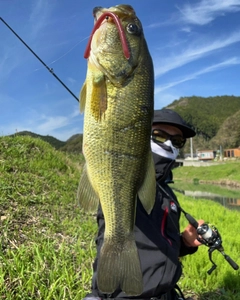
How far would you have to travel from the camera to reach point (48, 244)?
12.3ft

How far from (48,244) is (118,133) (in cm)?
259

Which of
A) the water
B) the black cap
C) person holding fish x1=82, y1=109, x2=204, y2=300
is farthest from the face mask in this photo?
the water

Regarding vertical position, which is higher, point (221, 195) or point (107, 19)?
point (107, 19)

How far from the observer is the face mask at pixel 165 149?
2.51m

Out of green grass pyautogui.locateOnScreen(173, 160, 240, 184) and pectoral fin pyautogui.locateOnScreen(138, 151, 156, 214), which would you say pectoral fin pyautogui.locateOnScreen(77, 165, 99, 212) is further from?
green grass pyautogui.locateOnScreen(173, 160, 240, 184)

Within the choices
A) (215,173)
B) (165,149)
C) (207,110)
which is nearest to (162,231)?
(165,149)

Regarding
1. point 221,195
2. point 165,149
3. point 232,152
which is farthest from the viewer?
point 232,152

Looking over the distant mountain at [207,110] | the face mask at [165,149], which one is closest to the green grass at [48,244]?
the face mask at [165,149]

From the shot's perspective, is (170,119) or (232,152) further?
(232,152)

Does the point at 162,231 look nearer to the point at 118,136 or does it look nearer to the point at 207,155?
the point at 118,136

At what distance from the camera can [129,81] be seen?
1585mm

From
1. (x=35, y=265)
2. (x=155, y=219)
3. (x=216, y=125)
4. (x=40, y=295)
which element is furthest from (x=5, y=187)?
(x=216, y=125)

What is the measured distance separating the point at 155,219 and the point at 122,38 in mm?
1343

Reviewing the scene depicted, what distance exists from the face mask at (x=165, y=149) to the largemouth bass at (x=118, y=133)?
30.7 inches
